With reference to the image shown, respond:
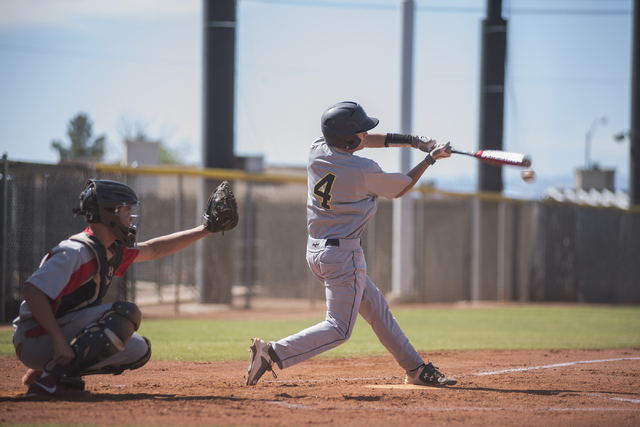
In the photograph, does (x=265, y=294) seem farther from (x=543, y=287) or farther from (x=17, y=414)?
(x=17, y=414)

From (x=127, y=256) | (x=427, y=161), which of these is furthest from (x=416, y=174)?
(x=127, y=256)

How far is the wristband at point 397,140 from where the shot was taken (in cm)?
509

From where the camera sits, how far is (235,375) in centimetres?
535

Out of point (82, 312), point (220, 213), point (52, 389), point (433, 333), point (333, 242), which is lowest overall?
point (433, 333)

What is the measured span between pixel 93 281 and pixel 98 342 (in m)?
0.41

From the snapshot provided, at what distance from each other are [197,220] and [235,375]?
7.16m

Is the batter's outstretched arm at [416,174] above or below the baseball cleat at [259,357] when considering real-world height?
above

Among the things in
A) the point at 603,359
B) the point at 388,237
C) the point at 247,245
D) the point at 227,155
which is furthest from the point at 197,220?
the point at 603,359

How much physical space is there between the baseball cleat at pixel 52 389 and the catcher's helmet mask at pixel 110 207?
3.20 feet

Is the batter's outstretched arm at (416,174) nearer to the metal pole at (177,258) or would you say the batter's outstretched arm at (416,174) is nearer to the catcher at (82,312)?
the catcher at (82,312)

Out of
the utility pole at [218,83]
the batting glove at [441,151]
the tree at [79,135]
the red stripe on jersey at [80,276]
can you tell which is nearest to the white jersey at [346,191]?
the batting glove at [441,151]

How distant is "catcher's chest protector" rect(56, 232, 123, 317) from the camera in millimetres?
4012

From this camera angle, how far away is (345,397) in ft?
14.2

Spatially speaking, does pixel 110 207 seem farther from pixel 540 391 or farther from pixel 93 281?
pixel 540 391
